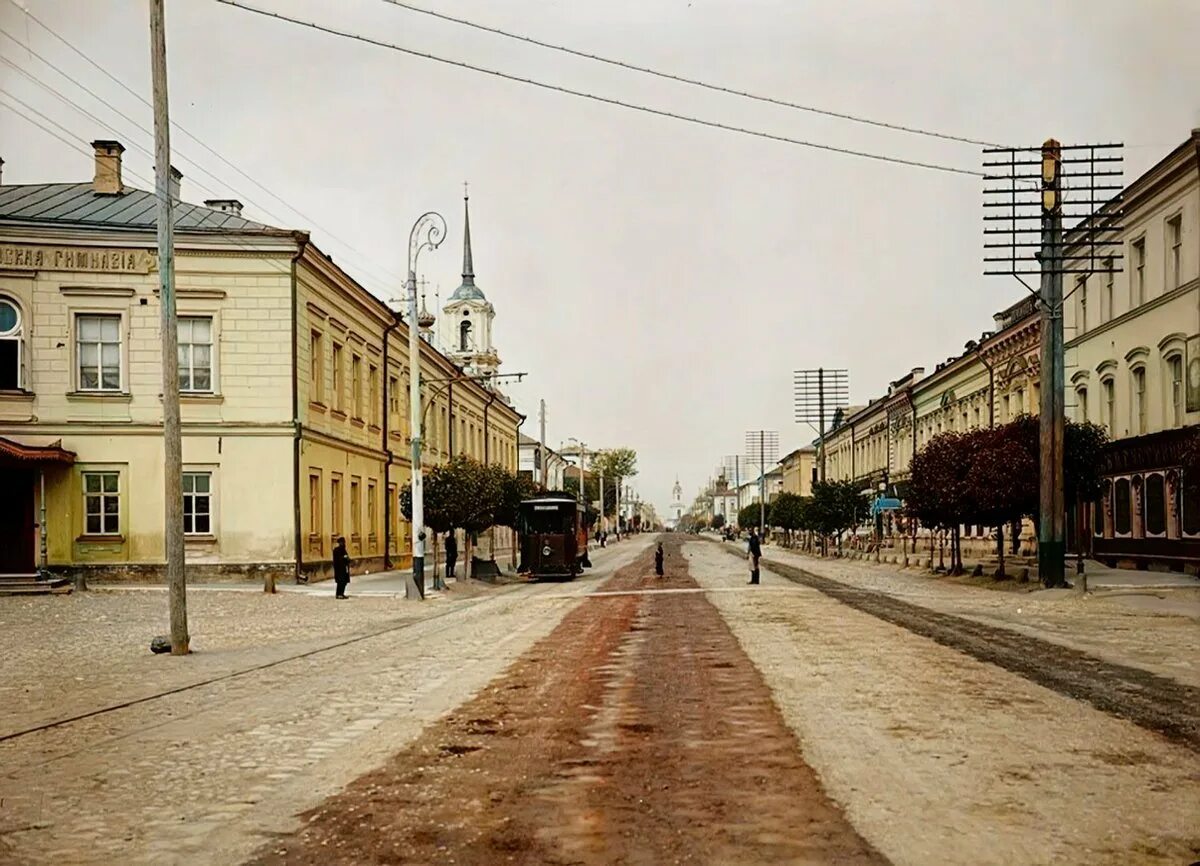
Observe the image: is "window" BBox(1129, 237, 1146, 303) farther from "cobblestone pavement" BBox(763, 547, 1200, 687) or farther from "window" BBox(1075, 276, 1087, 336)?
"cobblestone pavement" BBox(763, 547, 1200, 687)

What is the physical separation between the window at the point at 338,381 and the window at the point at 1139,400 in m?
26.0


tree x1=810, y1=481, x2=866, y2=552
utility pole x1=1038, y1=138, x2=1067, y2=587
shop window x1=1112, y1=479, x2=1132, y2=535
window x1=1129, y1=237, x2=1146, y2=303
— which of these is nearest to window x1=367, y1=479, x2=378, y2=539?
utility pole x1=1038, y1=138, x2=1067, y2=587

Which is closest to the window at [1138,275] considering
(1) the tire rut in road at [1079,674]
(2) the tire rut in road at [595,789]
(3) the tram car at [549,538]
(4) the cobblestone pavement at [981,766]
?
(1) the tire rut in road at [1079,674]

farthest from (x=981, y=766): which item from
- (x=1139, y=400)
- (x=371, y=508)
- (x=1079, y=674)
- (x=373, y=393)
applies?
(x=373, y=393)

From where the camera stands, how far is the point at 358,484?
153ft

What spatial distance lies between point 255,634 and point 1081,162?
22200 mm

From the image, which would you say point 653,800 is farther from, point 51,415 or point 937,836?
point 51,415

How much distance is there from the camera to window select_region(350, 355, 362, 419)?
46.2 metres

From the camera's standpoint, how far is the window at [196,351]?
37.4 metres

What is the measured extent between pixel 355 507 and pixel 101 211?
45.6 ft

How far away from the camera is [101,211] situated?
38.0 metres

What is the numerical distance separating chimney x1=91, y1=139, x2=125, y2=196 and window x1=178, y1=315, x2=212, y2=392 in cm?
585

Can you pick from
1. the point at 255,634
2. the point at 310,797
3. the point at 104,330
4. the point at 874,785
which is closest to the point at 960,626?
the point at 255,634

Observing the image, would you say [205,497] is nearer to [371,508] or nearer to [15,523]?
[15,523]
